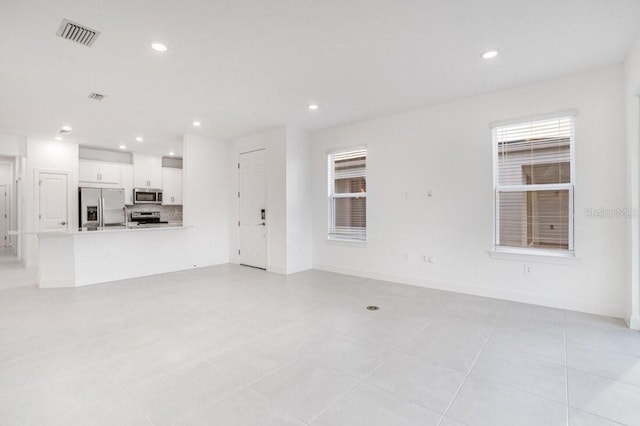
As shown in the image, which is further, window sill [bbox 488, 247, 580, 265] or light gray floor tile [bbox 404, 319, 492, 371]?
window sill [bbox 488, 247, 580, 265]

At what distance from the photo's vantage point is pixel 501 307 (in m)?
3.72

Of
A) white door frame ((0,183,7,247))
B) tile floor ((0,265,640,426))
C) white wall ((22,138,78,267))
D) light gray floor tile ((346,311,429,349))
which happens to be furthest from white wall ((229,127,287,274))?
white door frame ((0,183,7,247))

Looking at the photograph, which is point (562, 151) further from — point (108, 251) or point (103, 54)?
point (108, 251)

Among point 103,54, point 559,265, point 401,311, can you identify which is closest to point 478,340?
point 401,311

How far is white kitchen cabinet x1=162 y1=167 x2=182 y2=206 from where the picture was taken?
27.2ft

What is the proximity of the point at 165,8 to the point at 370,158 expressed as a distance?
12.1 ft

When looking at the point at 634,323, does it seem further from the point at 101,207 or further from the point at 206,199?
the point at 101,207

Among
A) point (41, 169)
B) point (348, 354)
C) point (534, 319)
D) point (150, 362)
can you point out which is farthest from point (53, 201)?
point (534, 319)

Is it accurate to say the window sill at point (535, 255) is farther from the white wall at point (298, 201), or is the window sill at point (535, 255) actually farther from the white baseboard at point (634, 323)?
the white wall at point (298, 201)

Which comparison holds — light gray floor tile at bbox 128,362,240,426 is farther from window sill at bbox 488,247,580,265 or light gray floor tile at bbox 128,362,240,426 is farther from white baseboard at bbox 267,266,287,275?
window sill at bbox 488,247,580,265

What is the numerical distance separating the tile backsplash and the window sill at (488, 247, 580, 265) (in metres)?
8.14

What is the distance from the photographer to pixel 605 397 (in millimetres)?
1976

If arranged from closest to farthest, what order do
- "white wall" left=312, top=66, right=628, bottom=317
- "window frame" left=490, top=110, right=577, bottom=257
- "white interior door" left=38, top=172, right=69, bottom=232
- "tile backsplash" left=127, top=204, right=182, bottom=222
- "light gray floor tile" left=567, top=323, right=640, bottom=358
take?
1. "light gray floor tile" left=567, top=323, right=640, bottom=358
2. "white wall" left=312, top=66, right=628, bottom=317
3. "window frame" left=490, top=110, right=577, bottom=257
4. "white interior door" left=38, top=172, right=69, bottom=232
5. "tile backsplash" left=127, top=204, right=182, bottom=222

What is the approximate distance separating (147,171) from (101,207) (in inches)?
56.1
